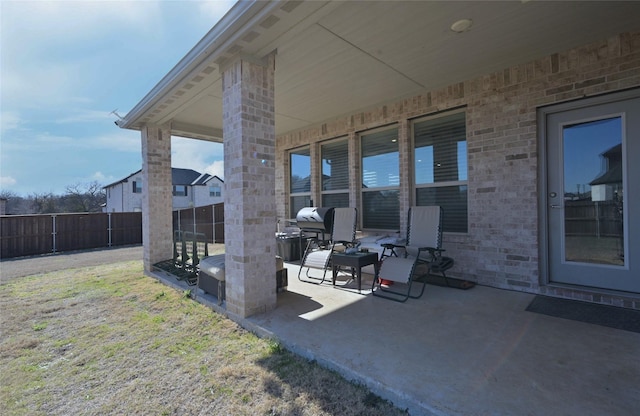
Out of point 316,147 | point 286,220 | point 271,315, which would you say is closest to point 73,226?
point 286,220

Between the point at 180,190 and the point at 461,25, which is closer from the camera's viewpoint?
the point at 461,25

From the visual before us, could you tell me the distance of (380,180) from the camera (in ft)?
19.1

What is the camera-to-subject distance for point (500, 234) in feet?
13.6

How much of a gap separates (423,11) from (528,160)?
2.45 metres

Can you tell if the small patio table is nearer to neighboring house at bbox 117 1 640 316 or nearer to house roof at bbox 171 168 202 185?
neighboring house at bbox 117 1 640 316

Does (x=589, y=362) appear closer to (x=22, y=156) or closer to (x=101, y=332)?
Result: (x=101, y=332)

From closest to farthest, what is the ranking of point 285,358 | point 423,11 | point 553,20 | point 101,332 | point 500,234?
1. point 285,358
2. point 423,11
3. point 553,20
4. point 101,332
5. point 500,234

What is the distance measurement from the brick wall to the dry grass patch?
3.21m

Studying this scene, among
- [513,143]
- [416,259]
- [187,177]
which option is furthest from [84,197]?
[513,143]

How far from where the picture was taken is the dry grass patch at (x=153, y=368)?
6.39 ft

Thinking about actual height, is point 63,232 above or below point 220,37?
below

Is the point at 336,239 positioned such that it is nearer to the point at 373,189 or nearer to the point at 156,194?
the point at 373,189

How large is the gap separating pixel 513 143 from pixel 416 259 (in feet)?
6.96

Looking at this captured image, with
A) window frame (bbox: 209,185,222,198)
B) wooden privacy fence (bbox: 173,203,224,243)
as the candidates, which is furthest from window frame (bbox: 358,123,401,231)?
window frame (bbox: 209,185,222,198)
